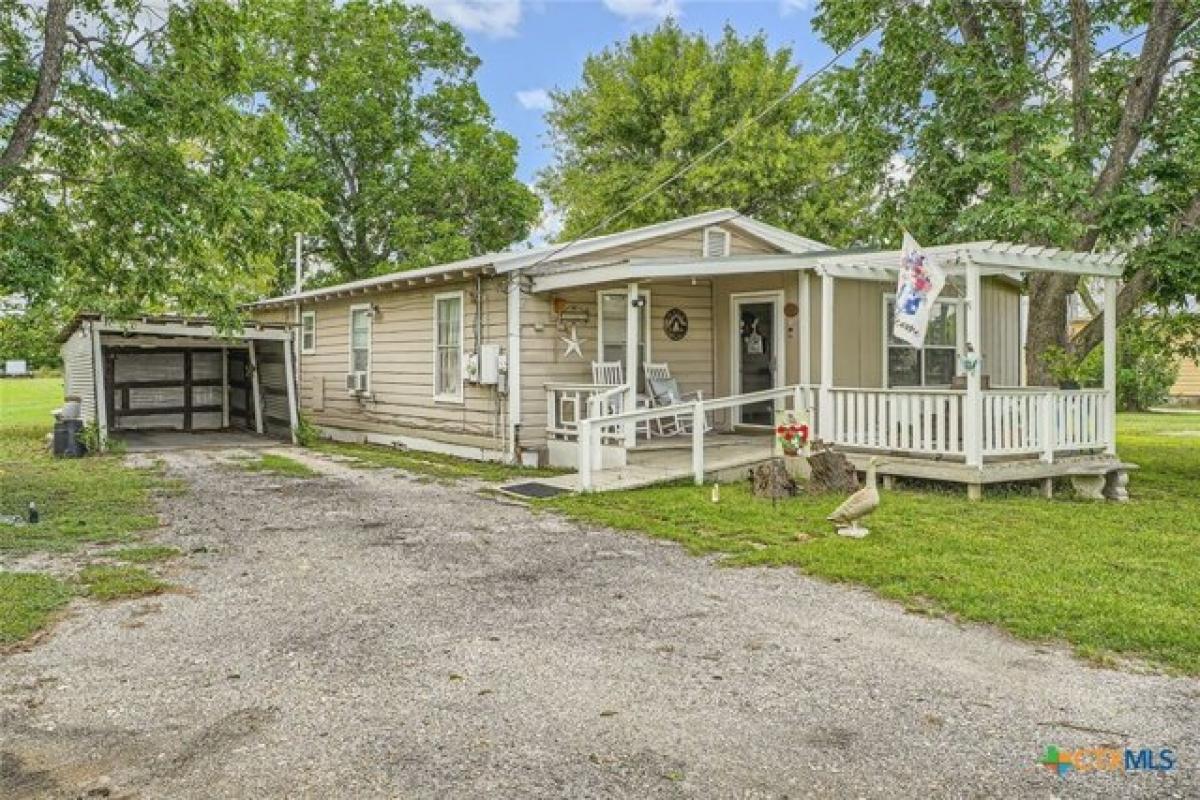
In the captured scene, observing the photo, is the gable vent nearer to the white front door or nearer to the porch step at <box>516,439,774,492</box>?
the white front door

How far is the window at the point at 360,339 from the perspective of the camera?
46.7ft

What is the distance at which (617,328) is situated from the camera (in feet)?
37.7

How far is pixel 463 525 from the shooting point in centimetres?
702

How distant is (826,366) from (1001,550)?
377 centimetres

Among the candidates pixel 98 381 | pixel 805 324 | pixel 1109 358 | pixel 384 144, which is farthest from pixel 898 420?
pixel 384 144

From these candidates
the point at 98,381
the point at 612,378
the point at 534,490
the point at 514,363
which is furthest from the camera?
the point at 98,381

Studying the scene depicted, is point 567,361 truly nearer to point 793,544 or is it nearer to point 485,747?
point 793,544

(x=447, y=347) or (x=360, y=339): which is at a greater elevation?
(x=360, y=339)

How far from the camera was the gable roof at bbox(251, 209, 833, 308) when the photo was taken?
10523 mm

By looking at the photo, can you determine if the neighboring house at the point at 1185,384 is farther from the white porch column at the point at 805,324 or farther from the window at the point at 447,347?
the window at the point at 447,347

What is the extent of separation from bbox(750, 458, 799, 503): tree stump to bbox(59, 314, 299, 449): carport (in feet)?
29.0

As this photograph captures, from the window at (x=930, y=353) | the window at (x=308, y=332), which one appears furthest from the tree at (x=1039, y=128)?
the window at (x=308, y=332)

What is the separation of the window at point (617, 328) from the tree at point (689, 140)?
40.8 feet

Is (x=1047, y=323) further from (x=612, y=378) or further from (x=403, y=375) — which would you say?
(x=403, y=375)
